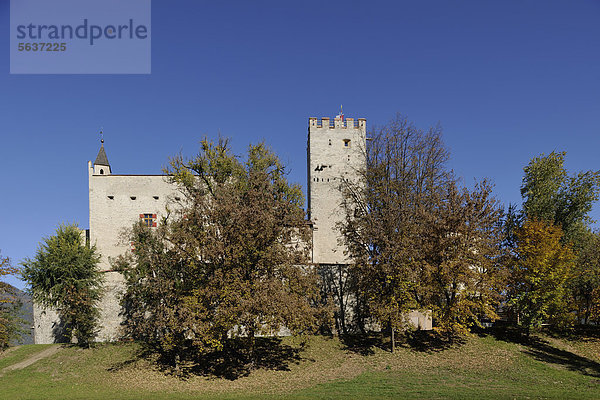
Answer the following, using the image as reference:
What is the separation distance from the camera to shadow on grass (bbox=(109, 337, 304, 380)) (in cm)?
2470

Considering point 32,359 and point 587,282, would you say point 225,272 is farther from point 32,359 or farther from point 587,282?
point 587,282

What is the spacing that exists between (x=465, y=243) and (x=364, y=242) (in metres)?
6.01

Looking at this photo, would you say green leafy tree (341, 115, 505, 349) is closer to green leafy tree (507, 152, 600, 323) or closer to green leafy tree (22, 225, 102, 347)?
green leafy tree (507, 152, 600, 323)

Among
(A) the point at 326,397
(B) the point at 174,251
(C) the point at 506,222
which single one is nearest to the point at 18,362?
(B) the point at 174,251

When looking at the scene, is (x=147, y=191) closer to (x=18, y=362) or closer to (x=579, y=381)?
(x=18, y=362)

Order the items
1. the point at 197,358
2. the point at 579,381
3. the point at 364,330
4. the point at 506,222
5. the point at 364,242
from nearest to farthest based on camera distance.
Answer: the point at 579,381 → the point at 197,358 → the point at 364,242 → the point at 364,330 → the point at 506,222

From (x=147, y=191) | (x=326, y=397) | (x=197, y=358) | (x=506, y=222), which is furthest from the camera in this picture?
(x=147, y=191)

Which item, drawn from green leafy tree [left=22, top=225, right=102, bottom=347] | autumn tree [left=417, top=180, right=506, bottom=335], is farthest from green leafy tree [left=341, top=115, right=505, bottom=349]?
green leafy tree [left=22, top=225, right=102, bottom=347]

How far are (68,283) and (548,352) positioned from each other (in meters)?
30.1

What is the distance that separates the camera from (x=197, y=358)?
1041 inches

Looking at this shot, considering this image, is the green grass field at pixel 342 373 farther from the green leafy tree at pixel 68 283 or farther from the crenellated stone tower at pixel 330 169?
the crenellated stone tower at pixel 330 169

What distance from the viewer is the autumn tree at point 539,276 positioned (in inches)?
1137

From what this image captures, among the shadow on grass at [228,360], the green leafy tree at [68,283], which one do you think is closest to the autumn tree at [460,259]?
the shadow on grass at [228,360]

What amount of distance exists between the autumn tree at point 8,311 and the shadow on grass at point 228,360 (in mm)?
8575
